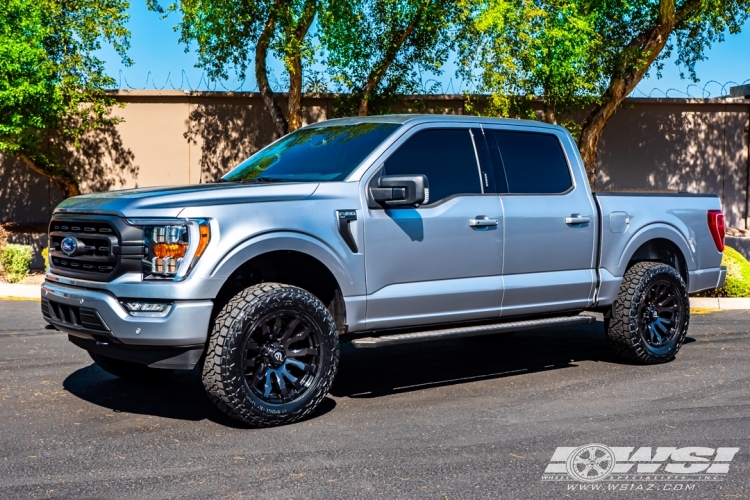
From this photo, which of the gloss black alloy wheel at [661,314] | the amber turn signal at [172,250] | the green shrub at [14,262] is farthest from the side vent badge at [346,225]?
the green shrub at [14,262]

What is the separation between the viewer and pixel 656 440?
18.7ft

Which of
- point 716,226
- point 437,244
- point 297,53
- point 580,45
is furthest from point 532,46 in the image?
point 437,244

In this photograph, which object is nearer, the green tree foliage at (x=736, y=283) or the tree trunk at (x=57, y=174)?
the green tree foliage at (x=736, y=283)

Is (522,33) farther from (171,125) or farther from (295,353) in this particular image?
(295,353)

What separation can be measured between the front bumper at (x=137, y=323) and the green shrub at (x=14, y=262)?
9.57 meters

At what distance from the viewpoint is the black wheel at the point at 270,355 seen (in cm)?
580

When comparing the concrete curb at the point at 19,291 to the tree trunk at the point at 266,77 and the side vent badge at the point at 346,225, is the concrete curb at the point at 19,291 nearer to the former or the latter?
the tree trunk at the point at 266,77

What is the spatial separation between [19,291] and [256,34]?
5.93 metres

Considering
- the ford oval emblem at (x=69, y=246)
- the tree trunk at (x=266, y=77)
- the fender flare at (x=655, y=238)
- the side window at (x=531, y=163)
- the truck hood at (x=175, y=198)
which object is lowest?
the fender flare at (x=655, y=238)

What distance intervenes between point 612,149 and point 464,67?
5.48m

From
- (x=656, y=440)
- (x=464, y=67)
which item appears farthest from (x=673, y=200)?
(x=464, y=67)

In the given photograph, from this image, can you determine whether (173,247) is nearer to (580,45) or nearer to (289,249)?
(289,249)

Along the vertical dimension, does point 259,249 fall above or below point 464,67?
below

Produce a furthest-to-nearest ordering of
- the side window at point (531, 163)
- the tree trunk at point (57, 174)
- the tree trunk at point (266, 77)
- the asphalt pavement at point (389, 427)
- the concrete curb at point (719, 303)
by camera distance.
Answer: the tree trunk at point (57, 174) → the tree trunk at point (266, 77) → the concrete curb at point (719, 303) → the side window at point (531, 163) → the asphalt pavement at point (389, 427)
